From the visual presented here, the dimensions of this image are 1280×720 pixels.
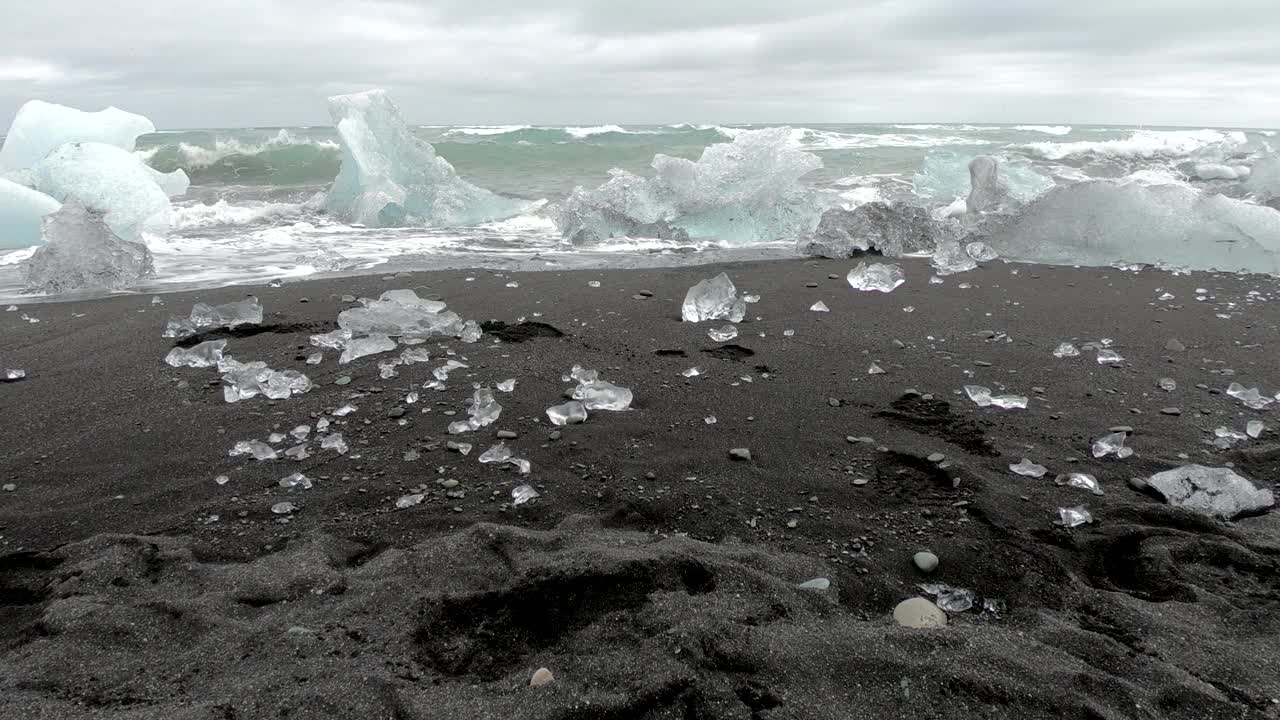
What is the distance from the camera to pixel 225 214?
1073 centimetres

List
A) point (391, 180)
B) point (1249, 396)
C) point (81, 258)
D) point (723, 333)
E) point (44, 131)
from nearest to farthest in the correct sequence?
point (1249, 396) < point (723, 333) < point (81, 258) < point (44, 131) < point (391, 180)

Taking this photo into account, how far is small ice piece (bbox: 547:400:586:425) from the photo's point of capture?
2.95 metres

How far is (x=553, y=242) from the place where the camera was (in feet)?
28.9

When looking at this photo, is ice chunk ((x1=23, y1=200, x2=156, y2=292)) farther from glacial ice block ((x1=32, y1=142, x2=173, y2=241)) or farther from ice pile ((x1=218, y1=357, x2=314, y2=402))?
ice pile ((x1=218, y1=357, x2=314, y2=402))

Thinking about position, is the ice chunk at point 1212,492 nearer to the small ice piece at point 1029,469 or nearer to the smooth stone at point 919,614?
the small ice piece at point 1029,469

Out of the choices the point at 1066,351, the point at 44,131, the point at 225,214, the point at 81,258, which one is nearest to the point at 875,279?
the point at 1066,351

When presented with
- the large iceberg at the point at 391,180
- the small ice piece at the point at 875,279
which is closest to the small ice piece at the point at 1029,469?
the small ice piece at the point at 875,279

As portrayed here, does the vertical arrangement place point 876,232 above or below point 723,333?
above

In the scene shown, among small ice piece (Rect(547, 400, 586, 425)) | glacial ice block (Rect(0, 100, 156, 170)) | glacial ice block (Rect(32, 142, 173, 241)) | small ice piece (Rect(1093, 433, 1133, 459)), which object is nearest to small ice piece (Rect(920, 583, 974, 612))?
small ice piece (Rect(1093, 433, 1133, 459))

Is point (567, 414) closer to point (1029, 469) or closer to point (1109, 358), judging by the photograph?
point (1029, 469)

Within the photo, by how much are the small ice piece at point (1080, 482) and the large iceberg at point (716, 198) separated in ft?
22.0

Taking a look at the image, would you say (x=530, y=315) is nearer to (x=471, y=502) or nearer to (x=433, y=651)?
(x=471, y=502)

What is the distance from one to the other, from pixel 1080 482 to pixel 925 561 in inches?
31.9

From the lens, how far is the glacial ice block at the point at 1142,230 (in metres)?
6.38
